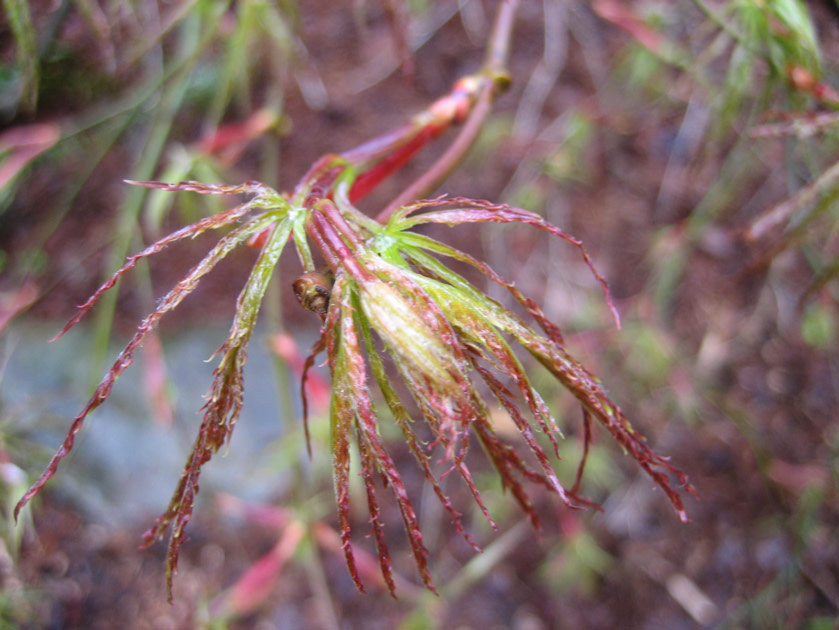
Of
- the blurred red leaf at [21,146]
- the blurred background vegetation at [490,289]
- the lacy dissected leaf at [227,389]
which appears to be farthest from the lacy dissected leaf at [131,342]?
the blurred red leaf at [21,146]

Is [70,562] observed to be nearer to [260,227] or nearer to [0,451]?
[0,451]

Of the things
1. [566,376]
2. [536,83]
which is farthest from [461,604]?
[536,83]

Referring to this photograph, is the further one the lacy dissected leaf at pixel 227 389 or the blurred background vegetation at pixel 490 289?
the blurred background vegetation at pixel 490 289

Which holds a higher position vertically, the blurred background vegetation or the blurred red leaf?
the blurred red leaf

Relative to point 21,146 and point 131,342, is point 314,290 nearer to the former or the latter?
point 131,342

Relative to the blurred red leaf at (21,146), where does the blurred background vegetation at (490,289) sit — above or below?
below

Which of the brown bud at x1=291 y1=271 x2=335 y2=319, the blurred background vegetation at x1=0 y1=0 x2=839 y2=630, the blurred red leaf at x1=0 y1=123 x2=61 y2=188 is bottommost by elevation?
the blurred background vegetation at x1=0 y1=0 x2=839 y2=630

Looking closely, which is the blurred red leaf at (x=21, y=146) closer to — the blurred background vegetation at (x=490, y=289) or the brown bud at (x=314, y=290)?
the blurred background vegetation at (x=490, y=289)

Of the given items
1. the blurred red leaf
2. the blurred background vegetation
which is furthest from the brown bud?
the blurred red leaf

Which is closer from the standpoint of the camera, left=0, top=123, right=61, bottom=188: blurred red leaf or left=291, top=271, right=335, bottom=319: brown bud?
left=291, top=271, right=335, bottom=319: brown bud

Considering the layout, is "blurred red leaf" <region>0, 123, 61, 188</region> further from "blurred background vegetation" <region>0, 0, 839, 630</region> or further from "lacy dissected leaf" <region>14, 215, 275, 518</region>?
"lacy dissected leaf" <region>14, 215, 275, 518</region>
